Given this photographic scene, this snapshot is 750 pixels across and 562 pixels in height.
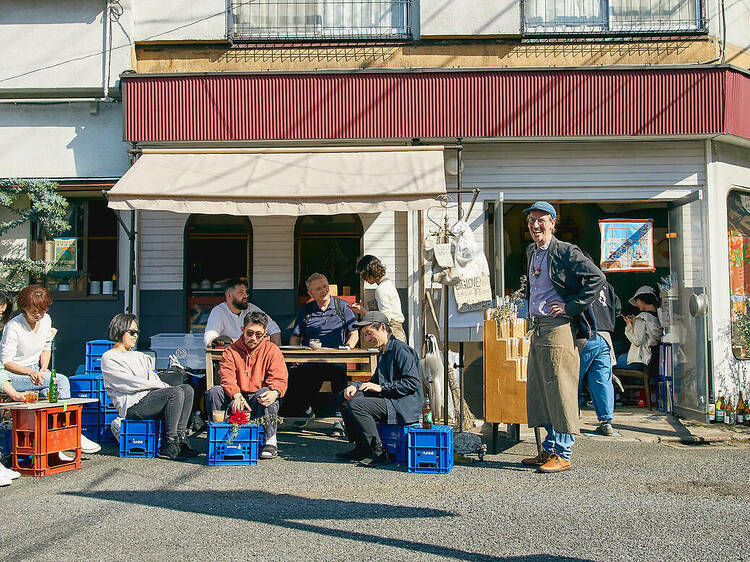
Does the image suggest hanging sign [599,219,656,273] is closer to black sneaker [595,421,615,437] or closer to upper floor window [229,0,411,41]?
black sneaker [595,421,615,437]

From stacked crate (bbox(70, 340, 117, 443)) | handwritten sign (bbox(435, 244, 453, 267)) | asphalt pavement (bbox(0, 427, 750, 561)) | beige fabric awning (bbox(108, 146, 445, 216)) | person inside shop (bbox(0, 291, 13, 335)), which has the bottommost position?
asphalt pavement (bbox(0, 427, 750, 561))

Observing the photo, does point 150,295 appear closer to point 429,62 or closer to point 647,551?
point 429,62

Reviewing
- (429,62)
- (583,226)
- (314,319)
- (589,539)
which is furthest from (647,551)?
(583,226)

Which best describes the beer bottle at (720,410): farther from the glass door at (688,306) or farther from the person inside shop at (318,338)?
the person inside shop at (318,338)

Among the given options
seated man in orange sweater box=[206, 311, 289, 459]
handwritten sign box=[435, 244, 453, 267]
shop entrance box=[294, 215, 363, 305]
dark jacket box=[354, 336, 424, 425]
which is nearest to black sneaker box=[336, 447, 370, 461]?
dark jacket box=[354, 336, 424, 425]

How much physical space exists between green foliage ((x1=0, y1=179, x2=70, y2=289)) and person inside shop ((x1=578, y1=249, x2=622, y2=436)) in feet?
21.4

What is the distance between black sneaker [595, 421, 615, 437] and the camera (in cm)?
850

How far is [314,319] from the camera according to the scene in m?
9.03

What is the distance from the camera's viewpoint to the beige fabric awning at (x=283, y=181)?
8469 millimetres

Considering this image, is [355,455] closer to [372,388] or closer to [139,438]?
[372,388]

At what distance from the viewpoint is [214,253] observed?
1051 centimetres

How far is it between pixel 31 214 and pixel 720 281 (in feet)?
28.0

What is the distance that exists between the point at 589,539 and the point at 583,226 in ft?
25.6

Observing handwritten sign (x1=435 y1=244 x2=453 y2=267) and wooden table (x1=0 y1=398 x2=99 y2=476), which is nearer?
wooden table (x1=0 y1=398 x2=99 y2=476)
